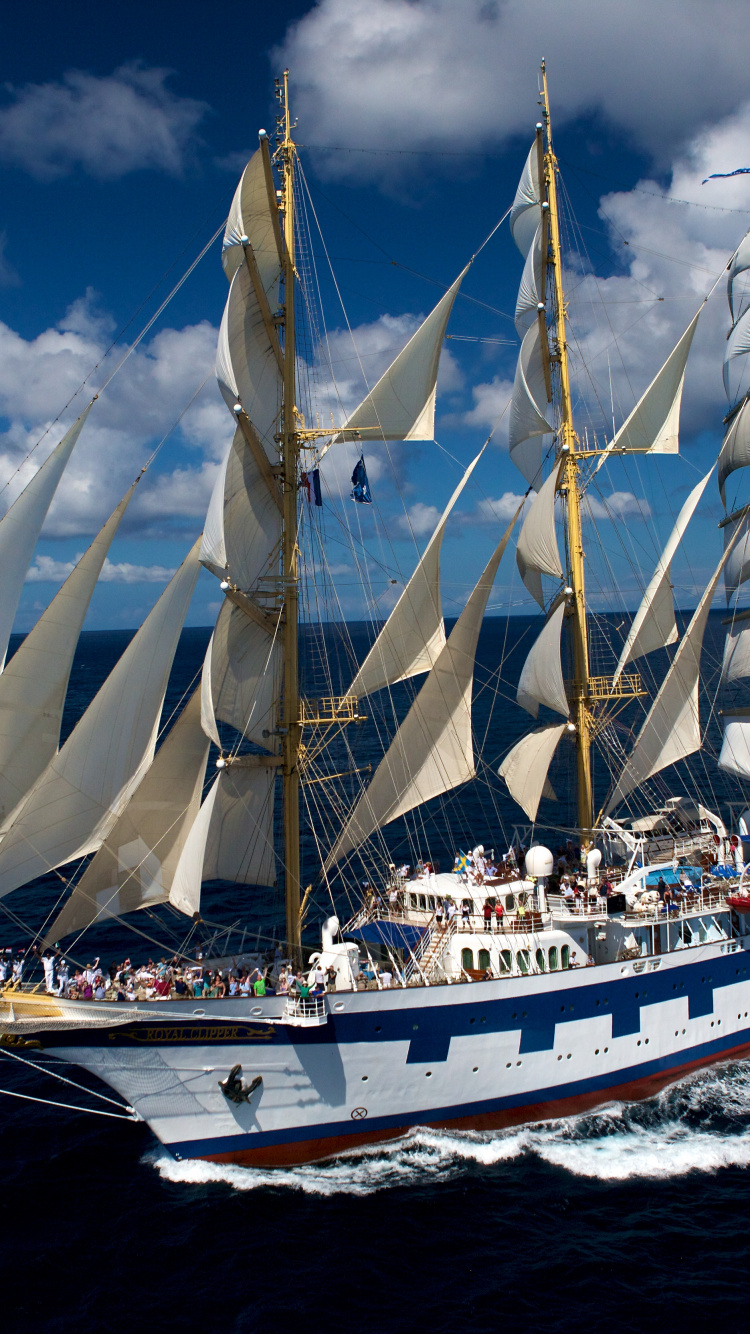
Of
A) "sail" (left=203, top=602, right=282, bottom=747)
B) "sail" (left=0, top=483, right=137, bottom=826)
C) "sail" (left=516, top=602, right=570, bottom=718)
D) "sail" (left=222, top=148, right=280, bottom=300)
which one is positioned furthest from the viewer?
"sail" (left=516, top=602, right=570, bottom=718)

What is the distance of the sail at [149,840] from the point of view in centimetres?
1825

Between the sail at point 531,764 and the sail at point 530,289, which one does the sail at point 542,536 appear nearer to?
the sail at point 531,764

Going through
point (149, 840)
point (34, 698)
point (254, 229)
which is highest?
point (254, 229)

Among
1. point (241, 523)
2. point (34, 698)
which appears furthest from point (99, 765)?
point (241, 523)

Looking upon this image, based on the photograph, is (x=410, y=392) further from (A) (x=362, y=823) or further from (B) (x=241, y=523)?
(A) (x=362, y=823)

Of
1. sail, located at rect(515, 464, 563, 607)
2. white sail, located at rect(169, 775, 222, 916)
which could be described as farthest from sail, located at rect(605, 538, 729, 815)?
white sail, located at rect(169, 775, 222, 916)

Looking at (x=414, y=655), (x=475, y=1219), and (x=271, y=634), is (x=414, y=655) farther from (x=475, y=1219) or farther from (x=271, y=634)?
(x=475, y=1219)

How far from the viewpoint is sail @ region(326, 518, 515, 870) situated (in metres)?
24.0

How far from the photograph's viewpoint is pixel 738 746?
29.6 meters

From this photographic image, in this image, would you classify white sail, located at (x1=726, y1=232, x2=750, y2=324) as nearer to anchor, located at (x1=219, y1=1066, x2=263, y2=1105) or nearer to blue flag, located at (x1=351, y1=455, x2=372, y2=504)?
blue flag, located at (x1=351, y1=455, x2=372, y2=504)

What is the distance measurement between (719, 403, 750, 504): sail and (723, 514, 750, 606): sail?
1.52 m

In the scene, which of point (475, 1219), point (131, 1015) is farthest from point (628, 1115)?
point (131, 1015)

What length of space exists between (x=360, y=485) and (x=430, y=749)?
24.4ft

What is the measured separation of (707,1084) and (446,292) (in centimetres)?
2169
